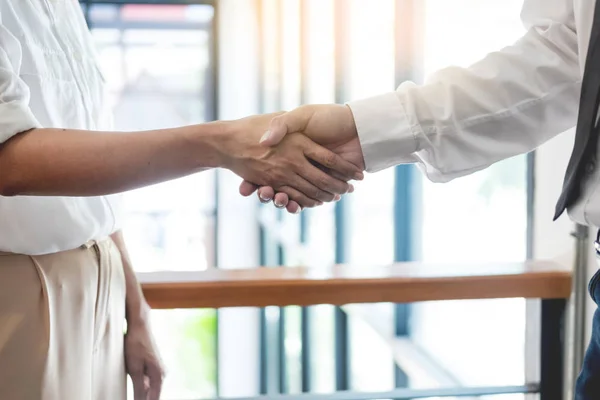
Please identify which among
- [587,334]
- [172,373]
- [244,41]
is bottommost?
[172,373]

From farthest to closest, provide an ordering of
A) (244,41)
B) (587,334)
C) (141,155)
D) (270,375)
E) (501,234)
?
(244,41) < (270,375) < (501,234) < (587,334) < (141,155)

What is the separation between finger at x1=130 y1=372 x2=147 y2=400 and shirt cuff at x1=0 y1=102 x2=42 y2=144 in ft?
1.74

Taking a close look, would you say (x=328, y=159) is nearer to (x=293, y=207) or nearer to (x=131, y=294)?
(x=293, y=207)

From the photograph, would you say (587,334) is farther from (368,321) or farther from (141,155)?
(368,321)

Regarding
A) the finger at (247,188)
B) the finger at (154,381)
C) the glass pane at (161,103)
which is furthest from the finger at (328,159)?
the glass pane at (161,103)

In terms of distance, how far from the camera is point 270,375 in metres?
5.07

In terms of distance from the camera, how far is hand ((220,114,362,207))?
1074 millimetres

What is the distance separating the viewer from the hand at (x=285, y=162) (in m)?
1.07

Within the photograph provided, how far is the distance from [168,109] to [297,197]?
4923 millimetres

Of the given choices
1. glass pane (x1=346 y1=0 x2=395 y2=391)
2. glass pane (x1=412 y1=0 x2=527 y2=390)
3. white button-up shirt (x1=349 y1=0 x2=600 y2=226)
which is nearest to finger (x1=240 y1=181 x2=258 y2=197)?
white button-up shirt (x1=349 y1=0 x2=600 y2=226)

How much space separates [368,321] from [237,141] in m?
2.04

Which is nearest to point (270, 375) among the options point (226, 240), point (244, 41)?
point (226, 240)

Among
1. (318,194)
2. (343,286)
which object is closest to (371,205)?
(343,286)

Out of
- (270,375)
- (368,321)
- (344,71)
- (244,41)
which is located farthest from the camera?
(244,41)
